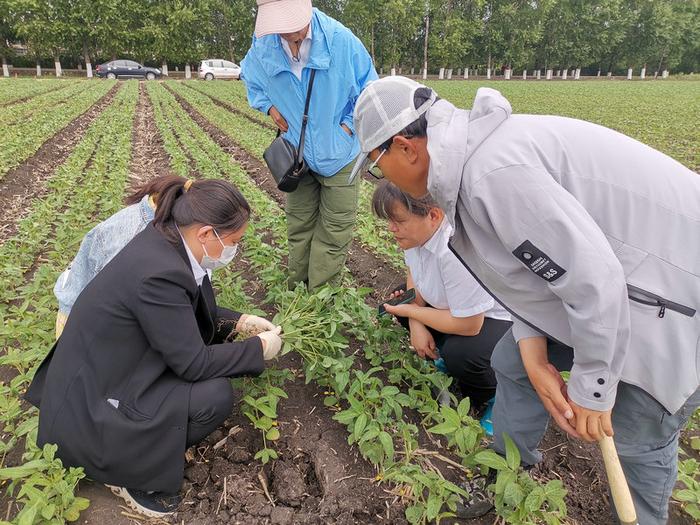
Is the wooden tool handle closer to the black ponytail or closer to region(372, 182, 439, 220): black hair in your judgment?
region(372, 182, 439, 220): black hair

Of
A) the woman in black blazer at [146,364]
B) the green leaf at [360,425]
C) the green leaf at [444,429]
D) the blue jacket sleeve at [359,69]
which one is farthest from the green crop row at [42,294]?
the blue jacket sleeve at [359,69]

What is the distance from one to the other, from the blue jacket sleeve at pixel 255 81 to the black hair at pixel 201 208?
4.48 ft

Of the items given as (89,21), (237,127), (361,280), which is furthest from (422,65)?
(361,280)

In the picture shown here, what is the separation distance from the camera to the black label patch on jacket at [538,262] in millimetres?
1187

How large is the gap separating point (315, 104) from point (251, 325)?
53.7 inches

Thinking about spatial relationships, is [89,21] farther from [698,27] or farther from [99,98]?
[698,27]

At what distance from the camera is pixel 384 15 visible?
42.3 m

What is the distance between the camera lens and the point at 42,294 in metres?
3.19

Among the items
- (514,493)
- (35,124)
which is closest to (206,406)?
(514,493)

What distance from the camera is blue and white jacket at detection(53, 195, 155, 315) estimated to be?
2182 mm

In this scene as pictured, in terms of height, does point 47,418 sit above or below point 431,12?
below

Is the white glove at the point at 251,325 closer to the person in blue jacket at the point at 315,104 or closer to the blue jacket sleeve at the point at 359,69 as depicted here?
the person in blue jacket at the point at 315,104

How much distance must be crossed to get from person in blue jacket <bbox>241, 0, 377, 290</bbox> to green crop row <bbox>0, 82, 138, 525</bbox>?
158 centimetres

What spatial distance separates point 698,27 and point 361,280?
6456 cm
